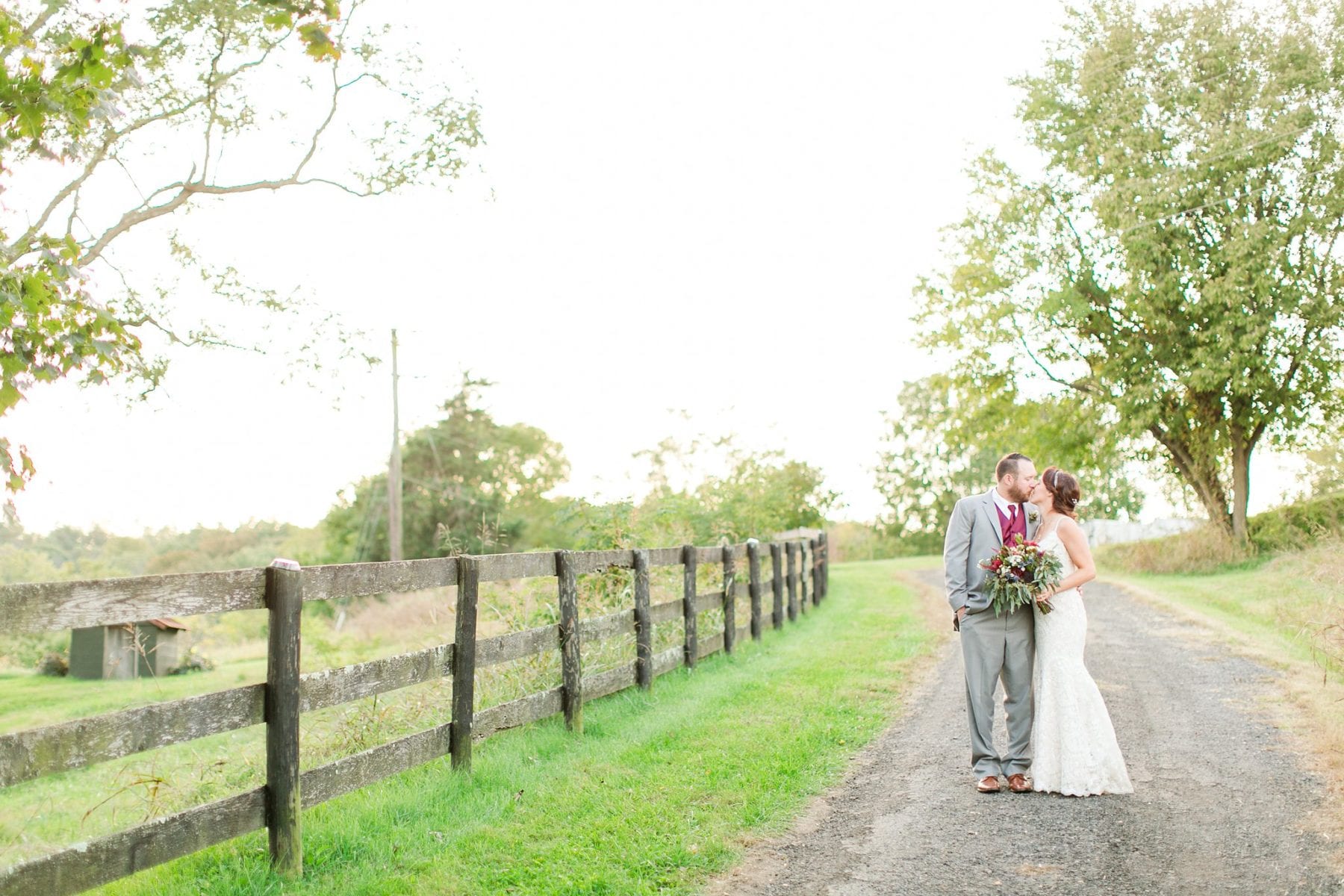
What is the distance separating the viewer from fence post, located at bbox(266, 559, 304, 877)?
466 centimetres

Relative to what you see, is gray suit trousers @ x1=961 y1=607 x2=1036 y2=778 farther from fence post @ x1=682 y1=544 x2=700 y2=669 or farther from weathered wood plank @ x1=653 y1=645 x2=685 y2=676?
fence post @ x1=682 y1=544 x2=700 y2=669

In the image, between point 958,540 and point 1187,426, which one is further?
point 1187,426

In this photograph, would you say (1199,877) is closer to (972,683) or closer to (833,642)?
(972,683)

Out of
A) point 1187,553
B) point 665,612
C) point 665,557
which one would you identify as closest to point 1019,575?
point 665,612

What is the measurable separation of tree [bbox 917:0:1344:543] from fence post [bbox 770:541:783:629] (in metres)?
13.5

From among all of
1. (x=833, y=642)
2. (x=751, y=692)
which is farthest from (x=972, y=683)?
(x=833, y=642)

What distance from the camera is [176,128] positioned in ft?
53.1

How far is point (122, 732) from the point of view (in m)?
3.94

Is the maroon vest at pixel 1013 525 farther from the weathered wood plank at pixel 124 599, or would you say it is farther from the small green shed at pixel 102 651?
the small green shed at pixel 102 651

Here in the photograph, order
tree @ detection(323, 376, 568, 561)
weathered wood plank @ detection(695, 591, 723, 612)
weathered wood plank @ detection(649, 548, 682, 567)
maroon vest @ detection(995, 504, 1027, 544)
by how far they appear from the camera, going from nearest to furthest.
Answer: maroon vest @ detection(995, 504, 1027, 544) < weathered wood plank @ detection(649, 548, 682, 567) < weathered wood plank @ detection(695, 591, 723, 612) < tree @ detection(323, 376, 568, 561)

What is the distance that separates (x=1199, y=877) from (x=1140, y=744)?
9.52 feet

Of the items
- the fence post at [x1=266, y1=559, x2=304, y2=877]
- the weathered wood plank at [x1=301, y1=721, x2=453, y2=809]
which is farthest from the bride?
the fence post at [x1=266, y1=559, x2=304, y2=877]

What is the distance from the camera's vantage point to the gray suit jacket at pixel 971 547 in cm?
658

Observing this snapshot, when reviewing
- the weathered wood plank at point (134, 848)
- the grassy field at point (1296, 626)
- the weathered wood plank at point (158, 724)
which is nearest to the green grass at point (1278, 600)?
the grassy field at point (1296, 626)
